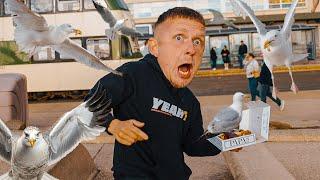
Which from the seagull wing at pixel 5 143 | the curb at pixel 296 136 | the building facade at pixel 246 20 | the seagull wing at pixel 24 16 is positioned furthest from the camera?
the building facade at pixel 246 20

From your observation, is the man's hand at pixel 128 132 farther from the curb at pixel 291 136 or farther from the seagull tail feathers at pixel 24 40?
the curb at pixel 291 136

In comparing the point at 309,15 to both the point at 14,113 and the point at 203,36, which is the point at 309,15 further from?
the point at 203,36

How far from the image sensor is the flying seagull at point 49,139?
6.29 ft

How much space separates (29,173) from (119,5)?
1150cm

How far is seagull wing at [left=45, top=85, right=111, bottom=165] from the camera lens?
209 cm

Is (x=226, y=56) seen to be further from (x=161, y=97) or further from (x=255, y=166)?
(x=161, y=97)

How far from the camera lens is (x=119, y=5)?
13.2m

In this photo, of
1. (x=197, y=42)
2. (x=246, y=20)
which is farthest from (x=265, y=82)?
(x=246, y=20)

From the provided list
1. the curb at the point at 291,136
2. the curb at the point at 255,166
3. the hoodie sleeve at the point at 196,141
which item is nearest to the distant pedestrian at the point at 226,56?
the curb at the point at 291,136

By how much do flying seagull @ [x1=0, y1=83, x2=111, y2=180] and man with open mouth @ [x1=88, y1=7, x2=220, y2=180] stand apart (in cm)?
9

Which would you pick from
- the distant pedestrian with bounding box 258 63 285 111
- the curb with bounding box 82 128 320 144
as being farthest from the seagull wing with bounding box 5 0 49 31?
the distant pedestrian with bounding box 258 63 285 111

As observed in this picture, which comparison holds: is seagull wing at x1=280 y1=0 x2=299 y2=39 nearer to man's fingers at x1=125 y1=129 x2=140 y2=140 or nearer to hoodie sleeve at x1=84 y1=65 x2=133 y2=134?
hoodie sleeve at x1=84 y1=65 x2=133 y2=134

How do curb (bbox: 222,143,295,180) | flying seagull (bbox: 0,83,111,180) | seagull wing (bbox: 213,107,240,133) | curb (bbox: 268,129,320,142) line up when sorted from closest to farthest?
flying seagull (bbox: 0,83,111,180) → seagull wing (bbox: 213,107,240,133) → curb (bbox: 222,143,295,180) → curb (bbox: 268,129,320,142)

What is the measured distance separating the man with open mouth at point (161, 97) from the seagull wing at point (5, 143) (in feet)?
1.43
